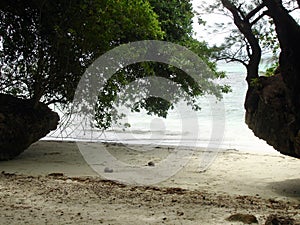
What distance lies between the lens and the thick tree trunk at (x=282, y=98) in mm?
4156

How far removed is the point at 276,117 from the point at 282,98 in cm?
24

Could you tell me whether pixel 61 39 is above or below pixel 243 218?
above

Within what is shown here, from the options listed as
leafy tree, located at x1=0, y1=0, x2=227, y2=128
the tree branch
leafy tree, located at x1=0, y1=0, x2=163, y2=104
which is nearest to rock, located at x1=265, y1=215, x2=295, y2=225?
the tree branch

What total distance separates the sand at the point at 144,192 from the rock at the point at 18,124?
0.27 m

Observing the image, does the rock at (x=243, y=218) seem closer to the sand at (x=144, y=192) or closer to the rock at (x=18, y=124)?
the sand at (x=144, y=192)

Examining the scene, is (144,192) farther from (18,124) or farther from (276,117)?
(18,124)

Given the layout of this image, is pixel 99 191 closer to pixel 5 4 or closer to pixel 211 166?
pixel 211 166

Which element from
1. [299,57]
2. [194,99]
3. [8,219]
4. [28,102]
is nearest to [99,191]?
[8,219]

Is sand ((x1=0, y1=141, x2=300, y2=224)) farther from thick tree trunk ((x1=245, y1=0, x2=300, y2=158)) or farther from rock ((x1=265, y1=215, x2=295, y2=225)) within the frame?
thick tree trunk ((x1=245, y1=0, x2=300, y2=158))

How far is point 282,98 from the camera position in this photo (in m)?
4.60

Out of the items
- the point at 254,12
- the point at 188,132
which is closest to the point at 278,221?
the point at 254,12

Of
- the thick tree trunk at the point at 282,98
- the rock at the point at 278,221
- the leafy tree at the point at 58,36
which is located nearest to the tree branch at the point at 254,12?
the thick tree trunk at the point at 282,98

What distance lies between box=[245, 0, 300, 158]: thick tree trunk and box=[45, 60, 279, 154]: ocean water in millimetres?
4071

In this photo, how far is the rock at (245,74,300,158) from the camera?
436 cm
